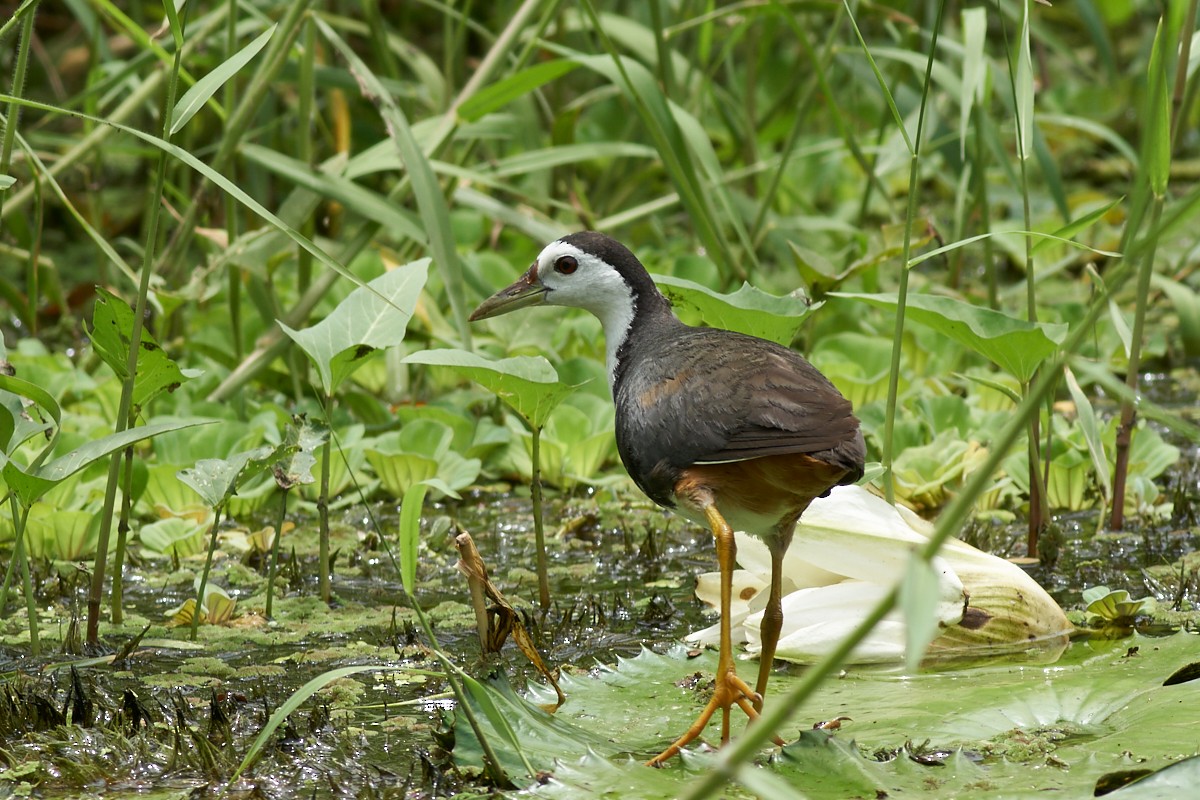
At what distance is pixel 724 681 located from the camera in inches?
96.2

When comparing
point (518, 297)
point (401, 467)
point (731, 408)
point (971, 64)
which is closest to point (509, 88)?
point (518, 297)

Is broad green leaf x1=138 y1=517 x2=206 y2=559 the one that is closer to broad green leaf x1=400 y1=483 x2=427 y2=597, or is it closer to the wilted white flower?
the wilted white flower

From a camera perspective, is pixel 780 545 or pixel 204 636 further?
pixel 204 636

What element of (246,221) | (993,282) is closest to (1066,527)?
(993,282)

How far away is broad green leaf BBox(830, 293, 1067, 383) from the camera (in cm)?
286

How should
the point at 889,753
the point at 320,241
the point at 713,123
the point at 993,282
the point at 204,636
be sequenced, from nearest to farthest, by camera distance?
the point at 889,753
the point at 204,636
the point at 993,282
the point at 320,241
the point at 713,123

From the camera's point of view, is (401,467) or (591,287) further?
(401,467)

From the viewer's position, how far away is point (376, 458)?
392cm

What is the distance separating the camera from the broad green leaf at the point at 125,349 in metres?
2.62

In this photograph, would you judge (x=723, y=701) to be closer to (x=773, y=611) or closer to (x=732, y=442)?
(x=773, y=611)

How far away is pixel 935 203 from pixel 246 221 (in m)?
3.40

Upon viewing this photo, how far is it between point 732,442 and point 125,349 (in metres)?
1.17

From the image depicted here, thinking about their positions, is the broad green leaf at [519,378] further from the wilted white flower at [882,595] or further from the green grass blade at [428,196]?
the green grass blade at [428,196]

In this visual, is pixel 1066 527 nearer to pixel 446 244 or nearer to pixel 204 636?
pixel 446 244
